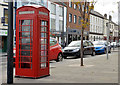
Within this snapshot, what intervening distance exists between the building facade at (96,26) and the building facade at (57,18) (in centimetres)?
1905

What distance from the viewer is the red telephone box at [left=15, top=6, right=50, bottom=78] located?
7719mm

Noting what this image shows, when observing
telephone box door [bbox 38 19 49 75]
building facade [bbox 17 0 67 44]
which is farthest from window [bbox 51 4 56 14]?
telephone box door [bbox 38 19 49 75]

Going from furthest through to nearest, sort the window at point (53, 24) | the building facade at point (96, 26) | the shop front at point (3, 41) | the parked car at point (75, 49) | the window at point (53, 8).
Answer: the building facade at point (96, 26)
the window at point (53, 8)
the window at point (53, 24)
the shop front at point (3, 41)
the parked car at point (75, 49)

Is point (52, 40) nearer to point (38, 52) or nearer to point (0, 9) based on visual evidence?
point (38, 52)

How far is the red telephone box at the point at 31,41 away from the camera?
25.3 feet

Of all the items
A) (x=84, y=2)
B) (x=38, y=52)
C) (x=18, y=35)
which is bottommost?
(x=38, y=52)

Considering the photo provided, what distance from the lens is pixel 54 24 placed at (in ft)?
128

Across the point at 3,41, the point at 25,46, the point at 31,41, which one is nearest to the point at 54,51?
the point at 25,46

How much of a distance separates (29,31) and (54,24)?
31422 millimetres

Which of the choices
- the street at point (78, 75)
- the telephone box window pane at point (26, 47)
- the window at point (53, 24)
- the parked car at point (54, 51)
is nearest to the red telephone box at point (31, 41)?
the telephone box window pane at point (26, 47)

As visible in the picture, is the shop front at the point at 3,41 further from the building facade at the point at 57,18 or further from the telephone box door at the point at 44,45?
the telephone box door at the point at 44,45

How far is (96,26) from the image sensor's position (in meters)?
66.2

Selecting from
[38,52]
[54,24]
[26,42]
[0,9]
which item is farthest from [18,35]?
[54,24]

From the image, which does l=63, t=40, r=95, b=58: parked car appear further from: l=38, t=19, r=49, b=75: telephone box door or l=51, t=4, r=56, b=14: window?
l=51, t=4, r=56, b=14: window
